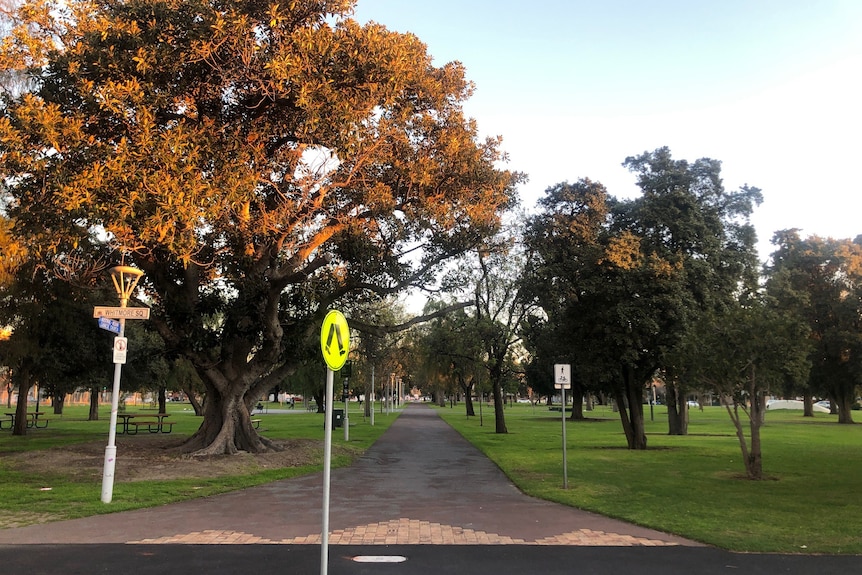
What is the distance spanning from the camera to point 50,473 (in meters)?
13.9

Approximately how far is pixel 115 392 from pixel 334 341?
7.42 metres

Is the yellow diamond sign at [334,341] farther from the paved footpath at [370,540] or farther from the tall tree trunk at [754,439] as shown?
the tall tree trunk at [754,439]

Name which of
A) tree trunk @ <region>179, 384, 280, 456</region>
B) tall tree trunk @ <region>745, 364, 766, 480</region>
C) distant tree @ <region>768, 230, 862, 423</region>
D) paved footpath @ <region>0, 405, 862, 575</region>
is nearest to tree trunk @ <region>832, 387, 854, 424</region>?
distant tree @ <region>768, 230, 862, 423</region>

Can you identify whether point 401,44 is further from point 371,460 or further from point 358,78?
point 371,460

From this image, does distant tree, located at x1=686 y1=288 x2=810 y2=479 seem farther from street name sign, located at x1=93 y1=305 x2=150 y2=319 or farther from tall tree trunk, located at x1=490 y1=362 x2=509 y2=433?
tall tree trunk, located at x1=490 y1=362 x2=509 y2=433

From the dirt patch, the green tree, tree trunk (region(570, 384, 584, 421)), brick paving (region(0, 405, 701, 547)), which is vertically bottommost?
tree trunk (region(570, 384, 584, 421))

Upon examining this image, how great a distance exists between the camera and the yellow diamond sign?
5363 millimetres

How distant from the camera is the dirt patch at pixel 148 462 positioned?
45.4ft

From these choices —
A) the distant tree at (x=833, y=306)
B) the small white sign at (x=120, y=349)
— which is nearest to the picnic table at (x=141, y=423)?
the small white sign at (x=120, y=349)

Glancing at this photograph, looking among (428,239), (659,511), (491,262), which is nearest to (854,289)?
(491,262)

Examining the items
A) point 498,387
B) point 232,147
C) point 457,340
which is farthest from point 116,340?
point 498,387

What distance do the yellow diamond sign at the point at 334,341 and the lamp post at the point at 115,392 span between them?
6442mm

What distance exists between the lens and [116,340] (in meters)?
11.2

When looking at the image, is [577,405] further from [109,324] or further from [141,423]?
[109,324]
